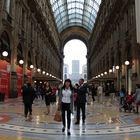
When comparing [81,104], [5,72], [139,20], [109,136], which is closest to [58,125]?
[81,104]

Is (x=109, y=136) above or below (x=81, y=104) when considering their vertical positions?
below

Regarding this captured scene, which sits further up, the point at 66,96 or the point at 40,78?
the point at 40,78

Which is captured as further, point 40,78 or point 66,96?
point 40,78

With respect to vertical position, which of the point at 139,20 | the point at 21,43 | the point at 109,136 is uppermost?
the point at 21,43

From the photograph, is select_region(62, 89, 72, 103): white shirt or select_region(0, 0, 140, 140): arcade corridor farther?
select_region(0, 0, 140, 140): arcade corridor

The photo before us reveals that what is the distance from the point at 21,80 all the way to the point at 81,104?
938 inches

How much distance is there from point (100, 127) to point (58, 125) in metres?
1.55

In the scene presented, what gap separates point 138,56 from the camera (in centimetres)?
2748

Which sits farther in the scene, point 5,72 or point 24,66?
point 24,66

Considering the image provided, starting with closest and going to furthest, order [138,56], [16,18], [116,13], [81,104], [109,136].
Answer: [109,136] → [81,104] → [138,56] → [16,18] → [116,13]

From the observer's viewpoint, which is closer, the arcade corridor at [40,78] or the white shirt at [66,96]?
the white shirt at [66,96]

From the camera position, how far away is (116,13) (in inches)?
1626

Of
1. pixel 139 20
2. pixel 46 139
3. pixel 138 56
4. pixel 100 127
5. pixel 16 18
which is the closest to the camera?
pixel 139 20

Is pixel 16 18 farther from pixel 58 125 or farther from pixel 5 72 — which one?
pixel 58 125
